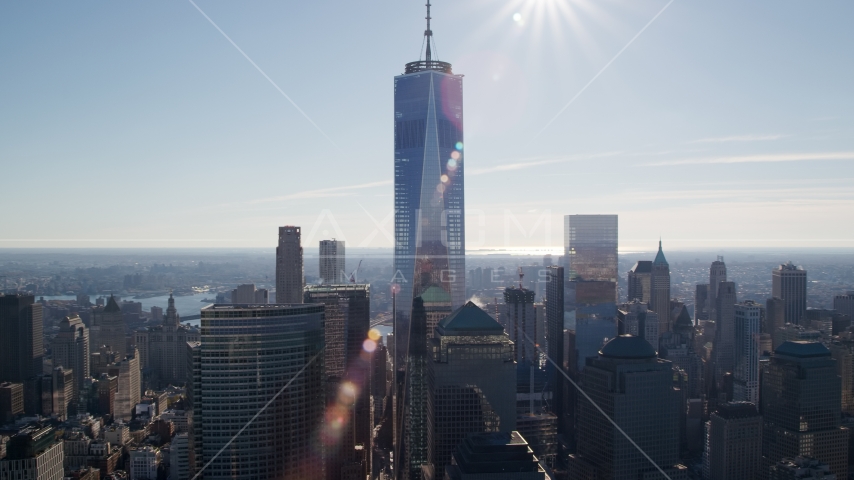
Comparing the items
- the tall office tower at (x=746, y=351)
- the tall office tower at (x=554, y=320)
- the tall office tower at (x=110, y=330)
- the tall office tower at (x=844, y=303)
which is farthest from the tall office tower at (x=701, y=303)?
the tall office tower at (x=110, y=330)

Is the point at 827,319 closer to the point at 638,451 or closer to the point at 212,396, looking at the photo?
the point at 638,451

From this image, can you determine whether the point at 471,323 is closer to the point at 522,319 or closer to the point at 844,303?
the point at 522,319

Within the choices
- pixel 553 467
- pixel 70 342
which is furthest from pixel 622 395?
pixel 70 342

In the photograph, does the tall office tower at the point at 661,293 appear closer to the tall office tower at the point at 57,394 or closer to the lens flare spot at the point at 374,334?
the lens flare spot at the point at 374,334

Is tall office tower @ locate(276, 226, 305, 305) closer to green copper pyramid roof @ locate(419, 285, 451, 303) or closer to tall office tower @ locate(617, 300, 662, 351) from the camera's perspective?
green copper pyramid roof @ locate(419, 285, 451, 303)

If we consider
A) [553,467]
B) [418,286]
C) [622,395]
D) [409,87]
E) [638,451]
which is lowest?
[553,467]

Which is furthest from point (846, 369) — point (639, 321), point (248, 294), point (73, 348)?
point (73, 348)
